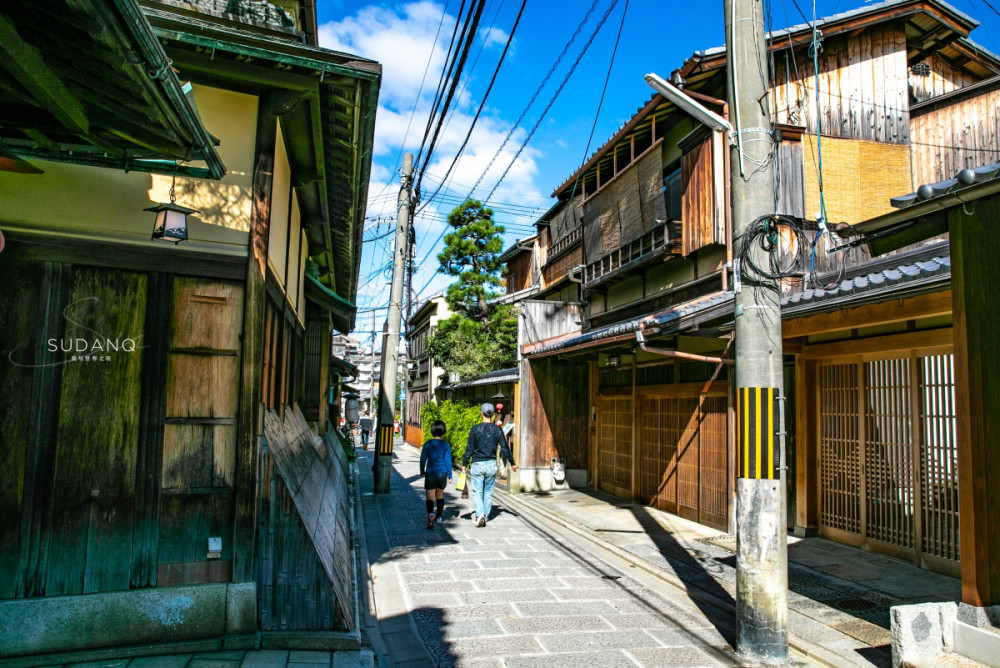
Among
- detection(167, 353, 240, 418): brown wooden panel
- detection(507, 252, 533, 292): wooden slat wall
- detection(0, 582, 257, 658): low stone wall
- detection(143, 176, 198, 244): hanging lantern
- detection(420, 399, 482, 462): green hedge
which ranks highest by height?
detection(507, 252, 533, 292): wooden slat wall

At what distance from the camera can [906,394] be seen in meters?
7.93

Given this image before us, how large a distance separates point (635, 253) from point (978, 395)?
9749mm

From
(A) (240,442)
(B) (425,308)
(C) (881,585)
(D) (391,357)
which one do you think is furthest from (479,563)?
(B) (425,308)

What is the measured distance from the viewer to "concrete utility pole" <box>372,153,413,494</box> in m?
14.5

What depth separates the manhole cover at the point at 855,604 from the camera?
636 cm

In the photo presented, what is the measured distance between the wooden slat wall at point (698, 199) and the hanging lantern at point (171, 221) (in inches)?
355

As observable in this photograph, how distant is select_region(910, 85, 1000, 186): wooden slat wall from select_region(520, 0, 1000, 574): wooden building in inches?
1.2

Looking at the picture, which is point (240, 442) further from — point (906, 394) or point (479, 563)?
point (906, 394)

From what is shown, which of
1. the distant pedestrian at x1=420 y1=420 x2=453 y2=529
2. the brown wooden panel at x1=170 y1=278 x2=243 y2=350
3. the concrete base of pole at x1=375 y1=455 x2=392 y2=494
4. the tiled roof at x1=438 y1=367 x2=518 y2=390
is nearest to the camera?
the brown wooden panel at x1=170 y1=278 x2=243 y2=350

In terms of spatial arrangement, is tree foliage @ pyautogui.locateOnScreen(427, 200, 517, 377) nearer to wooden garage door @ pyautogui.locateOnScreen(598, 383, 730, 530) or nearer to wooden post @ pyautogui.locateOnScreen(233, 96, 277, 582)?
wooden garage door @ pyautogui.locateOnScreen(598, 383, 730, 530)

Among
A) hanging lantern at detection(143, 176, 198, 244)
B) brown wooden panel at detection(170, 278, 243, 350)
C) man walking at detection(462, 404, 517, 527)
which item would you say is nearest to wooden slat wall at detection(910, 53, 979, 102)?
man walking at detection(462, 404, 517, 527)

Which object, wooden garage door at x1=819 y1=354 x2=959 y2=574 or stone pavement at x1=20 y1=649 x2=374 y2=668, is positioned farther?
wooden garage door at x1=819 y1=354 x2=959 y2=574

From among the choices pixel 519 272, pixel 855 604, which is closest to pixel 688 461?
pixel 855 604

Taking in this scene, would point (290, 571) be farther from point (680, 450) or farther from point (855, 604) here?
point (680, 450)
